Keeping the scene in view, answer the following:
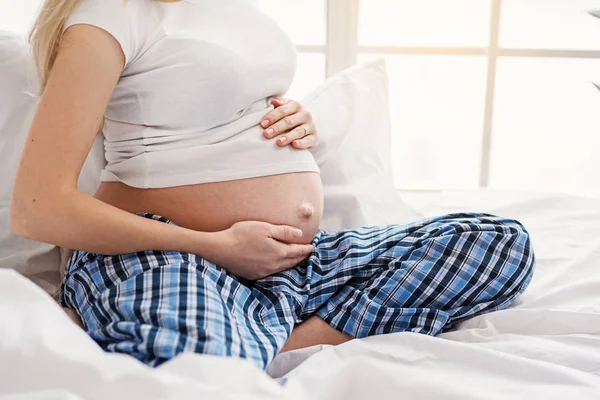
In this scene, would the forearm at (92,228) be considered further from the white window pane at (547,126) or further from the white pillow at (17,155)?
the white window pane at (547,126)

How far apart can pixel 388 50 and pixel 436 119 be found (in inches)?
10.8

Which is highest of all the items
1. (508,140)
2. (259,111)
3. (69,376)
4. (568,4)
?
(568,4)

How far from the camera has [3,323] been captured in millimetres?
725

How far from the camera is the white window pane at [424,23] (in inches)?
80.5

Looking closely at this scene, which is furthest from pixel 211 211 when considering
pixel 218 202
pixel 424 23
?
pixel 424 23

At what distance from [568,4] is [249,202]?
Result: 1357mm

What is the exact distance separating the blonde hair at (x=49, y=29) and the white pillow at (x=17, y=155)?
19 centimetres

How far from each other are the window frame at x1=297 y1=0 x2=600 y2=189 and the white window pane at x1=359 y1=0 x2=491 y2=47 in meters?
0.02

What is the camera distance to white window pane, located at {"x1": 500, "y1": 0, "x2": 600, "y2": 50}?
203cm

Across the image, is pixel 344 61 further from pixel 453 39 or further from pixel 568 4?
pixel 568 4

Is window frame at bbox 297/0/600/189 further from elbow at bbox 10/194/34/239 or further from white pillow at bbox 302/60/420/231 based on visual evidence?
elbow at bbox 10/194/34/239

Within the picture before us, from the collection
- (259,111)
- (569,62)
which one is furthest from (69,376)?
(569,62)

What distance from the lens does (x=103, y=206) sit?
0.99m

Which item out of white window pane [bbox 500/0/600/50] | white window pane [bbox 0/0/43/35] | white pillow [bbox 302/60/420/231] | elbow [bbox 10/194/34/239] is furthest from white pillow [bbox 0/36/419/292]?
white window pane [bbox 0/0/43/35]
